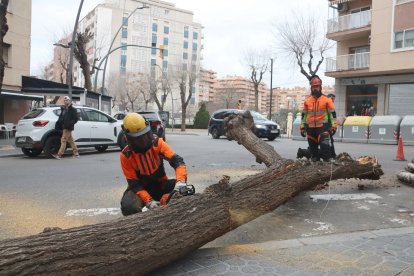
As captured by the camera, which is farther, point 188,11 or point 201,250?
point 188,11

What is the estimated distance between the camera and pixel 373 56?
26.0 meters

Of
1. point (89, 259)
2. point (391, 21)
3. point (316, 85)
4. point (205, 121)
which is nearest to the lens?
point (89, 259)

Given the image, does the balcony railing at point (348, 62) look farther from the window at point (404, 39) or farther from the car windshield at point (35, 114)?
the car windshield at point (35, 114)

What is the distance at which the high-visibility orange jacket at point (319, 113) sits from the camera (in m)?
7.18

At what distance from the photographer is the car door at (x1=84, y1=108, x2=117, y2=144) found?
13.0 m

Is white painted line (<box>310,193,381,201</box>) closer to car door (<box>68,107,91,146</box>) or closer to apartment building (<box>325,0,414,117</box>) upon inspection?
car door (<box>68,107,91,146</box>)

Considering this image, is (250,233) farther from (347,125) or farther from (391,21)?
(391,21)

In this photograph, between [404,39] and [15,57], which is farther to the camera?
[404,39]

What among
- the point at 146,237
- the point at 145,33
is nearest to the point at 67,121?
the point at 146,237

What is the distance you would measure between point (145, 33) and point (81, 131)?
290 ft

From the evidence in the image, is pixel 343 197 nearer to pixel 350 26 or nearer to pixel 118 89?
pixel 350 26

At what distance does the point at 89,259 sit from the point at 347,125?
66.9 ft

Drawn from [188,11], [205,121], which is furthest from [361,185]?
[188,11]

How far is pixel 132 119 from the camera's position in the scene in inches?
144
